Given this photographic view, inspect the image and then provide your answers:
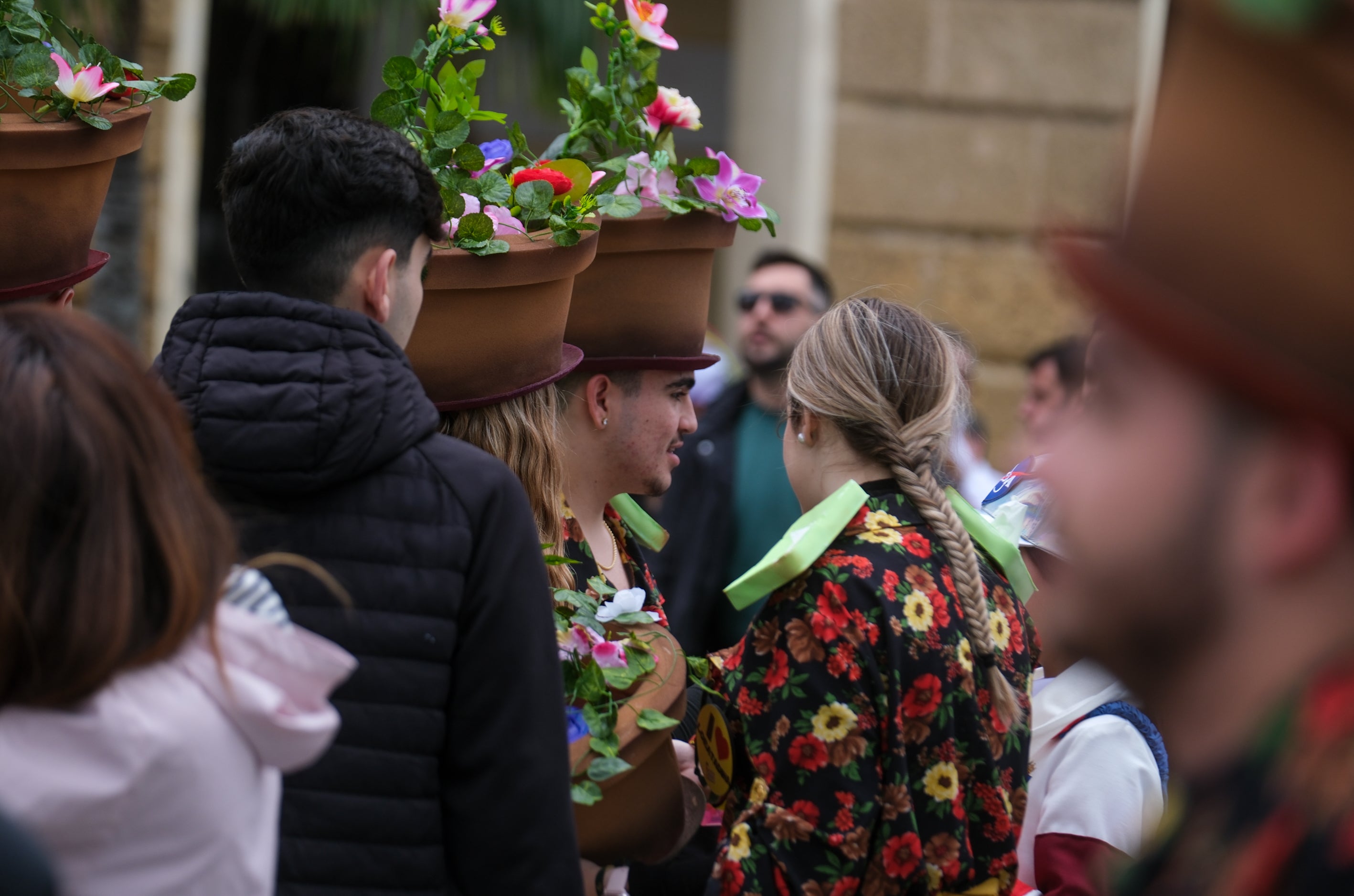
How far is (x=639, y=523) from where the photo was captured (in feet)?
9.89

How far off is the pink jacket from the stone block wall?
4830 millimetres

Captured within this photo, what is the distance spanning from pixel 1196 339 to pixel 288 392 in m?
1.09

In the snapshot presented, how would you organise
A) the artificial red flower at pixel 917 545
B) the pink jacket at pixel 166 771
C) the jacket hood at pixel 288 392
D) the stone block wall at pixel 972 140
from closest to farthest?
the pink jacket at pixel 166 771 < the jacket hood at pixel 288 392 < the artificial red flower at pixel 917 545 < the stone block wall at pixel 972 140

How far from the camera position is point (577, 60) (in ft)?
15.1

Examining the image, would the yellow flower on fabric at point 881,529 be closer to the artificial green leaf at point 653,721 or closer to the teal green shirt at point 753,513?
the artificial green leaf at point 653,721

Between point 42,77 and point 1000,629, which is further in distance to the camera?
point 1000,629

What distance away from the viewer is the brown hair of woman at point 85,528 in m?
1.21

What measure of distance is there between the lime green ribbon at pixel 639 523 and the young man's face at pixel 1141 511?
2.04 m

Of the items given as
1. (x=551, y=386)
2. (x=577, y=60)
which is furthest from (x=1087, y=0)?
(x=551, y=386)

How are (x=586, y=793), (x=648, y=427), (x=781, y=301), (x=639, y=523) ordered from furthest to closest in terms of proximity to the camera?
(x=781, y=301)
(x=639, y=523)
(x=648, y=427)
(x=586, y=793)

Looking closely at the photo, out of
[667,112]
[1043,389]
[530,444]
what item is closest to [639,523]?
[530,444]

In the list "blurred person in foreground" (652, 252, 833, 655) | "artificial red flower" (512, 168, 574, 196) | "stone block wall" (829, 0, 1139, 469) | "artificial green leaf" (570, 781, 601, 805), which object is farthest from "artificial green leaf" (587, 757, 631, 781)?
"stone block wall" (829, 0, 1139, 469)

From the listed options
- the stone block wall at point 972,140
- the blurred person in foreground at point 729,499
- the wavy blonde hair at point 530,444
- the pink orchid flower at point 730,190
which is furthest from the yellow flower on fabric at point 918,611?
the stone block wall at point 972,140

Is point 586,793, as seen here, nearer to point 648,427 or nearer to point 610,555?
point 610,555
